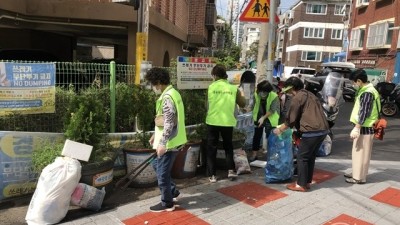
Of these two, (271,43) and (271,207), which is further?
(271,43)

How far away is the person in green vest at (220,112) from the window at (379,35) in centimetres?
2158

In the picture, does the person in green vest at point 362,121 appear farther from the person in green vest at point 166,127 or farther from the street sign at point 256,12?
the person in green vest at point 166,127

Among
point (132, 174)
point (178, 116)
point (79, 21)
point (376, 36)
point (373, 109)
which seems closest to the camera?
point (178, 116)

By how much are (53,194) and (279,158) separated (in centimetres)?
311

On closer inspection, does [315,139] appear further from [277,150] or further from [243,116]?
[243,116]

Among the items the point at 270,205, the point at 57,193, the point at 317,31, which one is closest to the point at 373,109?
the point at 270,205

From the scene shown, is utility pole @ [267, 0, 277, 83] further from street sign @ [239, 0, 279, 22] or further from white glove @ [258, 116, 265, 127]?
white glove @ [258, 116, 265, 127]

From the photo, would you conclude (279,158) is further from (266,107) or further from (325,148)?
(325,148)

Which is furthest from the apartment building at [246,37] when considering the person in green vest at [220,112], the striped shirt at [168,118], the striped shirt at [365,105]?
the striped shirt at [168,118]

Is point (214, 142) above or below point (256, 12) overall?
below

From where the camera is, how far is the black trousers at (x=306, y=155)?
5.00m

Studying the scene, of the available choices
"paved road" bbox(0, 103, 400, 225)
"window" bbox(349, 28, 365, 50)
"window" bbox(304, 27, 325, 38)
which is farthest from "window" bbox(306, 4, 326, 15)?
"paved road" bbox(0, 103, 400, 225)

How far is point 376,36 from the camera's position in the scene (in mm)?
25281

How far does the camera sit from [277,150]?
5.47 metres
